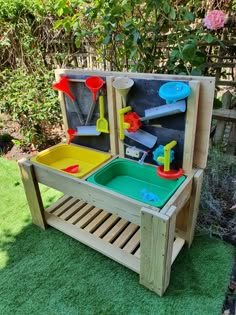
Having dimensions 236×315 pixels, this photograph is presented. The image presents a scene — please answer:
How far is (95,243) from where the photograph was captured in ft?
5.00

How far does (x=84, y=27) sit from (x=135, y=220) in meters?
1.82

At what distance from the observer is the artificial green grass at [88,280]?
4.11ft

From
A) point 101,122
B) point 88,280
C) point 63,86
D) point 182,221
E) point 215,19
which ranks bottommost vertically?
point 88,280

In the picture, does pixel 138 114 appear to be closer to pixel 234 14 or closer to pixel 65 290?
pixel 65 290

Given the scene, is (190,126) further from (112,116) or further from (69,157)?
(69,157)

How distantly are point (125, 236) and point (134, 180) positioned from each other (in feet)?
1.33

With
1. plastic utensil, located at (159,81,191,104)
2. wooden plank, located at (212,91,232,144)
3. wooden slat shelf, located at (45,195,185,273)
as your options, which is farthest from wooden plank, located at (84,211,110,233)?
wooden plank, located at (212,91,232,144)

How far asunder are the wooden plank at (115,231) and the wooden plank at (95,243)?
2.2 inches

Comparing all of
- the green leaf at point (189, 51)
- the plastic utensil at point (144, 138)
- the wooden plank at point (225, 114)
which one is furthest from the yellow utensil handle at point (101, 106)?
the wooden plank at point (225, 114)

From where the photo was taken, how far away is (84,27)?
213 centimetres

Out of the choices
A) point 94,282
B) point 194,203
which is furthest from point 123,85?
point 94,282

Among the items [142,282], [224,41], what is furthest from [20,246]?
[224,41]

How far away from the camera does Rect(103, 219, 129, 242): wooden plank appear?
1.58m

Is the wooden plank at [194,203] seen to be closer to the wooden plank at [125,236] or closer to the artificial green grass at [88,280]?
the artificial green grass at [88,280]
